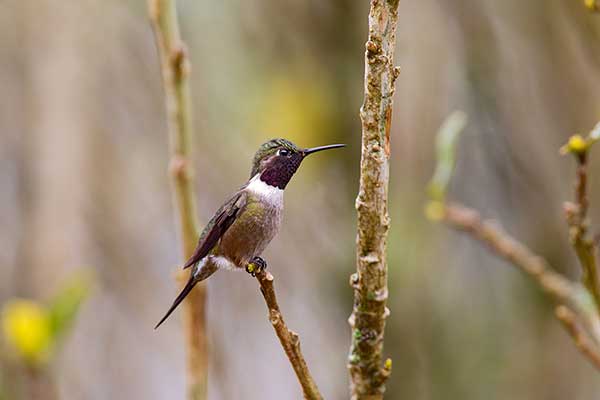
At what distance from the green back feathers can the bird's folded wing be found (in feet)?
0.21

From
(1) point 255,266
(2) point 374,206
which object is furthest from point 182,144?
(2) point 374,206

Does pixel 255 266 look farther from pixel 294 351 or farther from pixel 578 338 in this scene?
pixel 578 338

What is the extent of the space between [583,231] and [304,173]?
2435 millimetres

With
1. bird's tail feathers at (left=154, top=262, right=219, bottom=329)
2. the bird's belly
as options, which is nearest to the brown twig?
the bird's belly

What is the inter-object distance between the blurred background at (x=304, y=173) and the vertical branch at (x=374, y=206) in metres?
1.82

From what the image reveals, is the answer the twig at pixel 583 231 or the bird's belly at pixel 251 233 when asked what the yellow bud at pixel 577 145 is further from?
the bird's belly at pixel 251 233

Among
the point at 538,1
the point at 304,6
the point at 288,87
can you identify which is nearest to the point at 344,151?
the point at 288,87

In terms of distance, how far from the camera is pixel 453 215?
207 cm

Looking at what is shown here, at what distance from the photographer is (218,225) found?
1489 millimetres

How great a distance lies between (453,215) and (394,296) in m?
1.46

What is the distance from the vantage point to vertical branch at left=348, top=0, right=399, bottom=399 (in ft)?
3.51

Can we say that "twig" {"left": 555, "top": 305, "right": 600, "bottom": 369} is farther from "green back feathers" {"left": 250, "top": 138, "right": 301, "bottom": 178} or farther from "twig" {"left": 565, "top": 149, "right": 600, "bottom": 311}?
"green back feathers" {"left": 250, "top": 138, "right": 301, "bottom": 178}

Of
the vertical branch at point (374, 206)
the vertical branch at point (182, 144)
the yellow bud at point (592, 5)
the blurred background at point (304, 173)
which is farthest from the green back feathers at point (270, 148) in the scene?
the blurred background at point (304, 173)

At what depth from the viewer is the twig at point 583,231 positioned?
4.53ft
